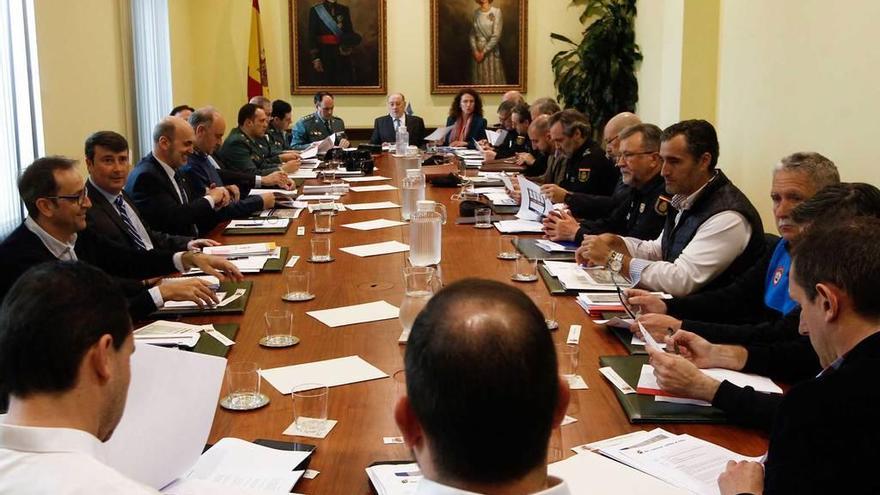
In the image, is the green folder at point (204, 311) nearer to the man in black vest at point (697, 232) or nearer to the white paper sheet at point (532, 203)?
the man in black vest at point (697, 232)

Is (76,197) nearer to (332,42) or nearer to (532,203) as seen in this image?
(532,203)

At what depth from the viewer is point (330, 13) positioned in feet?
35.1

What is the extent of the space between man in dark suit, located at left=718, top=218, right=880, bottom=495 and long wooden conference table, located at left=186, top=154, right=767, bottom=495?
29 cm

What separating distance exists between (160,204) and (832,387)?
12.4 feet

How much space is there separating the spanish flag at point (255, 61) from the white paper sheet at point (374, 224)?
6334 millimetres

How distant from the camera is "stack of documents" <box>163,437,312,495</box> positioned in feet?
5.38

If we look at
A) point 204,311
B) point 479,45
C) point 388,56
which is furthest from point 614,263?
point 388,56

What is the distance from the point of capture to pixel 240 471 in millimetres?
1716

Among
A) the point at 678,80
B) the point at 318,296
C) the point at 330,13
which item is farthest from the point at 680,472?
the point at 330,13

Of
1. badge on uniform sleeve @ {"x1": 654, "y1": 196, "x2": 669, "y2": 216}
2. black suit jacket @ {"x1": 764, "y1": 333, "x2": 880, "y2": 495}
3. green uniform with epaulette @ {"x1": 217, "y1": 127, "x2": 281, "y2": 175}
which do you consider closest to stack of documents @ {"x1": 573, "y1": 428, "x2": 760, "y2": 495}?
black suit jacket @ {"x1": 764, "y1": 333, "x2": 880, "y2": 495}

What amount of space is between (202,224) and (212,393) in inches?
120

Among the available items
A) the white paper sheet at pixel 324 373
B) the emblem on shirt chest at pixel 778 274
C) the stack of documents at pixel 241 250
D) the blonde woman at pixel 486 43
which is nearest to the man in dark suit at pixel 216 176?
the stack of documents at pixel 241 250

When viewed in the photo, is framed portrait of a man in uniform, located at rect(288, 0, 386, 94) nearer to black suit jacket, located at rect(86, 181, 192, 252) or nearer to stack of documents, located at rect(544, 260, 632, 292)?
black suit jacket, located at rect(86, 181, 192, 252)

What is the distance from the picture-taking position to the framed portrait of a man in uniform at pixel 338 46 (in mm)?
10672
